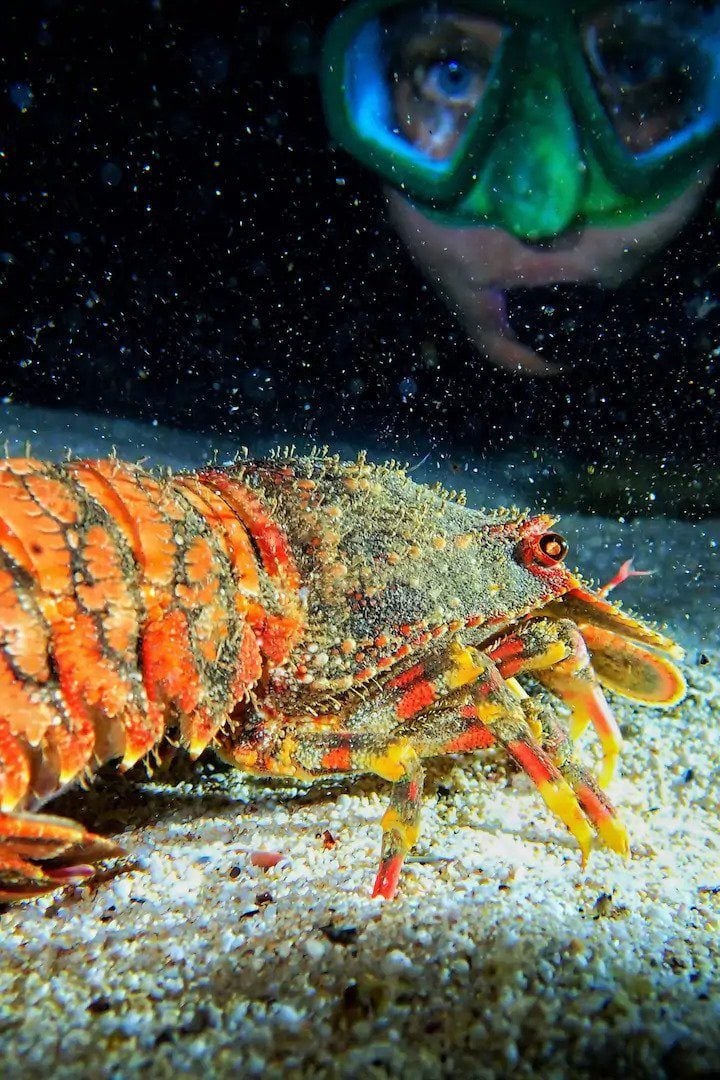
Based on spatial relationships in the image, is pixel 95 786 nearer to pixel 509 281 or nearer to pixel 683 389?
pixel 509 281

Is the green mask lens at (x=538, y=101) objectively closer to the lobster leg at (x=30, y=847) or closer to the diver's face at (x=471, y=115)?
the diver's face at (x=471, y=115)

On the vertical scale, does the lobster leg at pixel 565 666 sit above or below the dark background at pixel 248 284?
below

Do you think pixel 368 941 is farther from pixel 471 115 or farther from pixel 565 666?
pixel 471 115

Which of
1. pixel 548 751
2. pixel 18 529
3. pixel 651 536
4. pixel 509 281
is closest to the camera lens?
pixel 18 529

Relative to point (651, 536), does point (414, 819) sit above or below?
below

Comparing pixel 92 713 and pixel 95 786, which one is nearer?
pixel 92 713

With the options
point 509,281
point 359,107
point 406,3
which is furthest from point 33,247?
point 509,281

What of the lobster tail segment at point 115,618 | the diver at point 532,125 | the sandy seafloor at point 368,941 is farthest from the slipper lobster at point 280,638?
the diver at point 532,125

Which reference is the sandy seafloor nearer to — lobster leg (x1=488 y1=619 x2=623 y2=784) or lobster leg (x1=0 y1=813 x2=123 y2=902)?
lobster leg (x1=0 y1=813 x2=123 y2=902)
